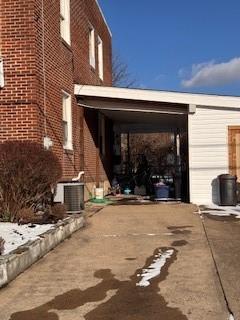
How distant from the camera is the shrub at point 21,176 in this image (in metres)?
10.7

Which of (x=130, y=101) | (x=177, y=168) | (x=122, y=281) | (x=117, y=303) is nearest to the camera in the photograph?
(x=117, y=303)

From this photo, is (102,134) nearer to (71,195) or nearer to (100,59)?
(100,59)

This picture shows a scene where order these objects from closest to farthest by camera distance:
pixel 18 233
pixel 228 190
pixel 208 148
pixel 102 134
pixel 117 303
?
1. pixel 117 303
2. pixel 18 233
3. pixel 228 190
4. pixel 208 148
5. pixel 102 134

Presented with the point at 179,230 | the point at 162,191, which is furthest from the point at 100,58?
the point at 179,230

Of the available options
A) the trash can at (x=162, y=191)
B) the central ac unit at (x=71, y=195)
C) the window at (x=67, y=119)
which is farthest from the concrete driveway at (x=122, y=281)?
the trash can at (x=162, y=191)

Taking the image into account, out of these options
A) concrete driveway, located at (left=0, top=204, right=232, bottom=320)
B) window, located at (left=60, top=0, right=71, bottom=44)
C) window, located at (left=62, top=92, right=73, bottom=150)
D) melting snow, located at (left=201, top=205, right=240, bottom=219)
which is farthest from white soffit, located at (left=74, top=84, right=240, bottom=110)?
concrete driveway, located at (left=0, top=204, right=232, bottom=320)

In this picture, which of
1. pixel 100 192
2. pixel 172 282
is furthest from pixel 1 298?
pixel 100 192

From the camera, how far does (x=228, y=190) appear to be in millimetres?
17047

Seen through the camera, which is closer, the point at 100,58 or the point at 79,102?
the point at 79,102

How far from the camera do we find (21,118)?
13.1 m

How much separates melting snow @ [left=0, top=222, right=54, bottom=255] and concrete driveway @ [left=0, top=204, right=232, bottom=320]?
415 mm

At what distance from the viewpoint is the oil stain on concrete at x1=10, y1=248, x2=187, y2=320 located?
579cm

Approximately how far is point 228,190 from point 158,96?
361cm

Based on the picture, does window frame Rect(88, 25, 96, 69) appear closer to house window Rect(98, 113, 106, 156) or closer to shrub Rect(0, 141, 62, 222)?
house window Rect(98, 113, 106, 156)
